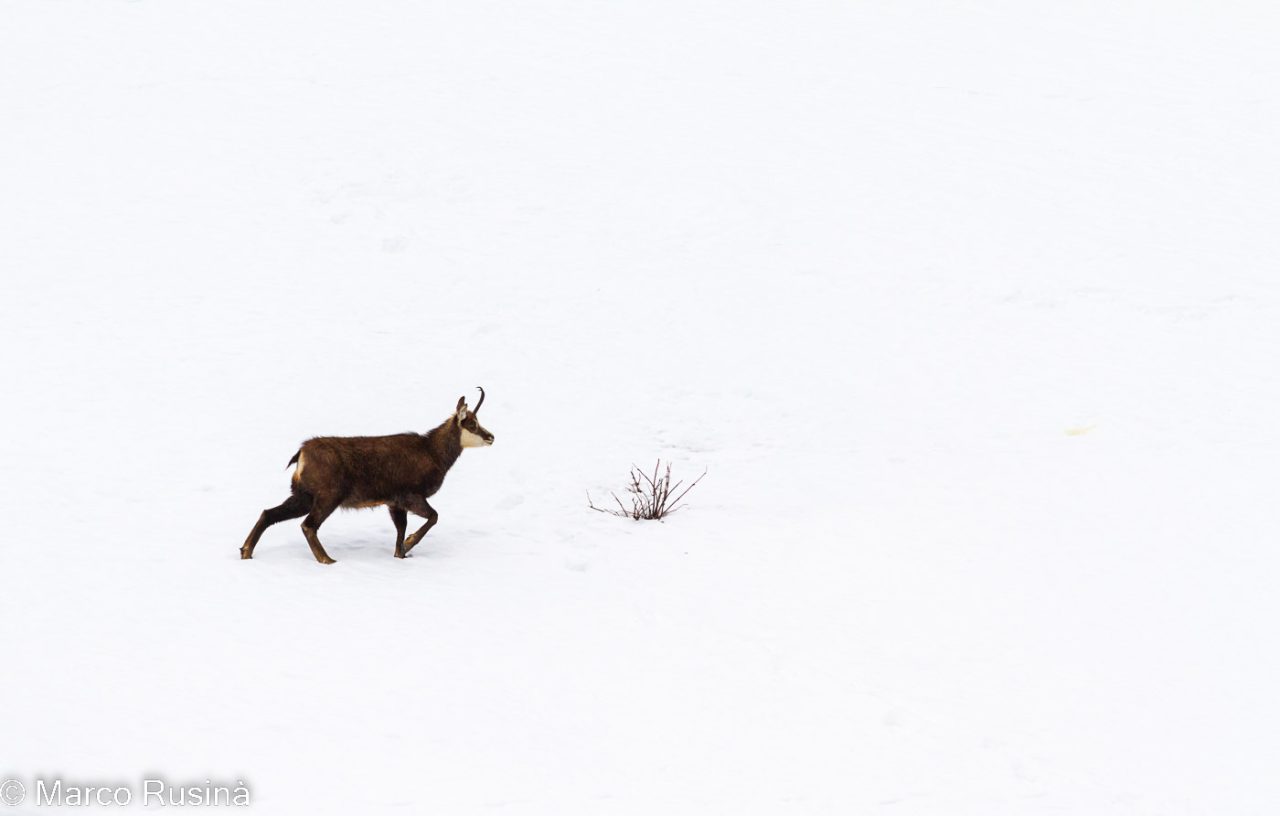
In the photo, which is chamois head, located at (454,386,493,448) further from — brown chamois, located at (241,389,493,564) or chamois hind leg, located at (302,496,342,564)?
chamois hind leg, located at (302,496,342,564)

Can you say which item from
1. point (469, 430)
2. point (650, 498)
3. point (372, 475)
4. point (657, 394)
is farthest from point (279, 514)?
point (657, 394)

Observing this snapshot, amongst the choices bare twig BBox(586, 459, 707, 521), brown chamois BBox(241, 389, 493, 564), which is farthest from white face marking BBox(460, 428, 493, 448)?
bare twig BBox(586, 459, 707, 521)

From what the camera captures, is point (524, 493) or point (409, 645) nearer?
point (409, 645)

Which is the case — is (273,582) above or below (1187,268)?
below

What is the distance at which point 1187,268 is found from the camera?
55.2 feet

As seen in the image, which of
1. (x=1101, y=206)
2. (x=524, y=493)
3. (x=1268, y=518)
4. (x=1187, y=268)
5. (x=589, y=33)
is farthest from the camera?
(x=589, y=33)

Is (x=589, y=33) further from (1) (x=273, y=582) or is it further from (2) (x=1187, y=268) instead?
(1) (x=273, y=582)

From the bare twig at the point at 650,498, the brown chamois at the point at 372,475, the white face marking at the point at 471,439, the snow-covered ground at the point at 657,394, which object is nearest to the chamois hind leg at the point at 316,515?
the brown chamois at the point at 372,475

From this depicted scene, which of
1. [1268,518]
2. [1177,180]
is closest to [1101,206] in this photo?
[1177,180]

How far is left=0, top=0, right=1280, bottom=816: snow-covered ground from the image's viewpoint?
7.39 m

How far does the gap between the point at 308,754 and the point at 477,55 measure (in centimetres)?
1822

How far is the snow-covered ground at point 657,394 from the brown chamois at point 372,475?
383 millimetres

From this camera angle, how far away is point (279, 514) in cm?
952

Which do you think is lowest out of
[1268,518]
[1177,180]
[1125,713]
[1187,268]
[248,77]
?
[1125,713]
